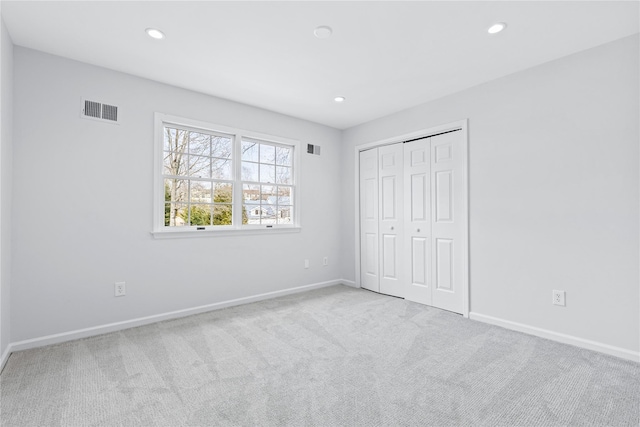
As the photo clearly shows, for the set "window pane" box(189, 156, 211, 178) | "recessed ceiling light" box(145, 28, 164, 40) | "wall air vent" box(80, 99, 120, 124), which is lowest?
"window pane" box(189, 156, 211, 178)

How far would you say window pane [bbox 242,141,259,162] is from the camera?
13.0 ft

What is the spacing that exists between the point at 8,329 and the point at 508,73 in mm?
4936

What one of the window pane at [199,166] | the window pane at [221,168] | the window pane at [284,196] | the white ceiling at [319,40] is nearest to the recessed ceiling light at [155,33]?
the white ceiling at [319,40]

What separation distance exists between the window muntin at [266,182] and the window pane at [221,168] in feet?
0.66

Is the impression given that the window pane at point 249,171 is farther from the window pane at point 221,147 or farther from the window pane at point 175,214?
the window pane at point 175,214

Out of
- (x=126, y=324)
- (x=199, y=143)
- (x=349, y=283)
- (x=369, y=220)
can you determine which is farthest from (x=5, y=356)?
(x=369, y=220)

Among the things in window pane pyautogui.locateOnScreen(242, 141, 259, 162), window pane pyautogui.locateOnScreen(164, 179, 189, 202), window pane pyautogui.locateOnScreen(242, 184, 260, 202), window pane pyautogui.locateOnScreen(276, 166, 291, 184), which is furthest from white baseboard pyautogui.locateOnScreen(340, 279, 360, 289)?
window pane pyautogui.locateOnScreen(164, 179, 189, 202)

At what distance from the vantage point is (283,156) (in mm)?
Result: 4379

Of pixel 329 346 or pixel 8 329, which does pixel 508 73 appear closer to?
pixel 329 346

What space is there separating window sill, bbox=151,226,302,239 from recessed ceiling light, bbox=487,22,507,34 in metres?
3.07

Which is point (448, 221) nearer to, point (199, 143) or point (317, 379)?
point (317, 379)

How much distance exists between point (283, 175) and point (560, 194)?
3.14 m

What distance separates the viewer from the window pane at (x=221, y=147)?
3709 mm

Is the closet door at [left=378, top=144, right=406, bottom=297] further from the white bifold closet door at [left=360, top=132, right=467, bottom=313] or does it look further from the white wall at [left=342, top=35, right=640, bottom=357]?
the white wall at [left=342, top=35, right=640, bottom=357]
